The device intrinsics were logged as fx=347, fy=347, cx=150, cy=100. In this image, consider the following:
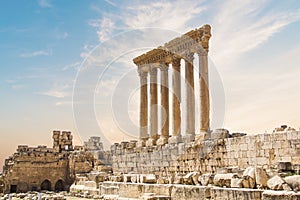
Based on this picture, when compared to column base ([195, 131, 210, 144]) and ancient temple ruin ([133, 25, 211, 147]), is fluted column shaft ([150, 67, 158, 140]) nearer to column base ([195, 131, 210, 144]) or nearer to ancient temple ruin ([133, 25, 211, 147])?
ancient temple ruin ([133, 25, 211, 147])

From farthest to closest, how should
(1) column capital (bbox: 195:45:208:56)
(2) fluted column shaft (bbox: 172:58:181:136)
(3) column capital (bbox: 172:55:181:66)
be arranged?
(3) column capital (bbox: 172:55:181:66), (2) fluted column shaft (bbox: 172:58:181:136), (1) column capital (bbox: 195:45:208:56)

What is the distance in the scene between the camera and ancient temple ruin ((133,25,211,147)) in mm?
21047

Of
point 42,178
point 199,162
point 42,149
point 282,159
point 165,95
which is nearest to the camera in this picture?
point 282,159

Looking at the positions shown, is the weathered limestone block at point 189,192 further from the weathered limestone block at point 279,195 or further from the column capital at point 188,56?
the column capital at point 188,56

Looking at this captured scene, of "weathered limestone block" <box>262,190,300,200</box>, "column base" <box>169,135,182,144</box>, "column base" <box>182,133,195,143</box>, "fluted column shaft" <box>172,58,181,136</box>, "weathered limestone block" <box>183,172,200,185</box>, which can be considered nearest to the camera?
"weathered limestone block" <box>262,190,300,200</box>

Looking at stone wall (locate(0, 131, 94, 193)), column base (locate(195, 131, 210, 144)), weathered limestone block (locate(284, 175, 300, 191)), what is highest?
column base (locate(195, 131, 210, 144))

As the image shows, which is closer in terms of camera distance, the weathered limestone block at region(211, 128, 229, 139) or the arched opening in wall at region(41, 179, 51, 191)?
the weathered limestone block at region(211, 128, 229, 139)

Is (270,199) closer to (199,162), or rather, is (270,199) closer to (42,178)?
(199,162)

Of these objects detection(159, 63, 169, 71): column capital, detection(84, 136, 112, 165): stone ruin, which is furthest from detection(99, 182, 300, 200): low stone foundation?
detection(84, 136, 112, 165): stone ruin

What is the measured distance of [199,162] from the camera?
18.1m

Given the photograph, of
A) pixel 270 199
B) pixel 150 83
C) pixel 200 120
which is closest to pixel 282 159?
pixel 270 199

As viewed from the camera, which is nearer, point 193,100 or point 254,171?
point 254,171

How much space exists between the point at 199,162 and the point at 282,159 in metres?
5.37

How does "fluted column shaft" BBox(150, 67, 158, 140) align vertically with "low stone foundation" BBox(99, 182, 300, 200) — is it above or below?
above
